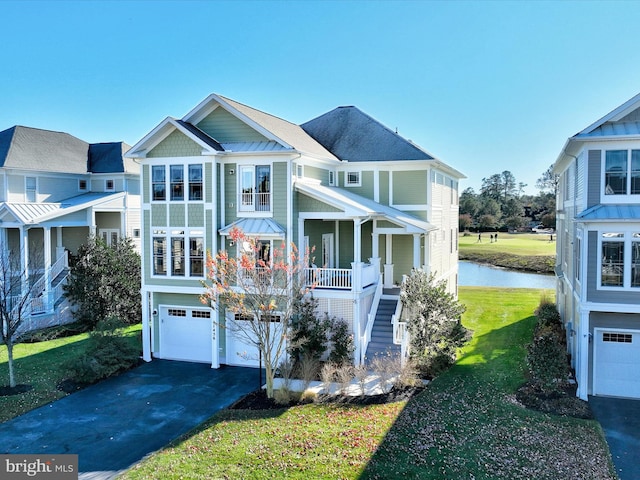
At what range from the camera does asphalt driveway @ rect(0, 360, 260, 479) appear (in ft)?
37.5

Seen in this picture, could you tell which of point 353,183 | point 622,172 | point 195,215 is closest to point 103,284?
point 195,215

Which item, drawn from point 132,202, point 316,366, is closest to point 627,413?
point 316,366

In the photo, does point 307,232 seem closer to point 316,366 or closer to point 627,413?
point 316,366

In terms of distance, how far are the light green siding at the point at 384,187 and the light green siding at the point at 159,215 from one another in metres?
8.99

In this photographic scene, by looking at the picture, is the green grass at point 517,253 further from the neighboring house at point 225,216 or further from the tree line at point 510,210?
the neighboring house at point 225,216

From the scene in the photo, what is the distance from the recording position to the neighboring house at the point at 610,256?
13.9 m

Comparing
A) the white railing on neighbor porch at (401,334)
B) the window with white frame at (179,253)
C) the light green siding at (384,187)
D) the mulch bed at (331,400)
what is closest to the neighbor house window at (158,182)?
the window with white frame at (179,253)

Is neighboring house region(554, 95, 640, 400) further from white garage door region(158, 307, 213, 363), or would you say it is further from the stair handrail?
white garage door region(158, 307, 213, 363)

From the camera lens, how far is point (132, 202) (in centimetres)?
2850

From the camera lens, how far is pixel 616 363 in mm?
14531

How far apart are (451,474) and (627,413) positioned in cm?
642

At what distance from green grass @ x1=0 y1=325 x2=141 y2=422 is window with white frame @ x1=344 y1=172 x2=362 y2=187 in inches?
434

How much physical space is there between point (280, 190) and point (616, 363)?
1148cm

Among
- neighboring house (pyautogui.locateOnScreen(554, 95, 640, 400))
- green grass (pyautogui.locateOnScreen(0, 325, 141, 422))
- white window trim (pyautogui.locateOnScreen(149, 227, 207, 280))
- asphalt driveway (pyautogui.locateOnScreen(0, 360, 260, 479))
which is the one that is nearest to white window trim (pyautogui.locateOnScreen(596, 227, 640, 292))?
neighboring house (pyautogui.locateOnScreen(554, 95, 640, 400))
